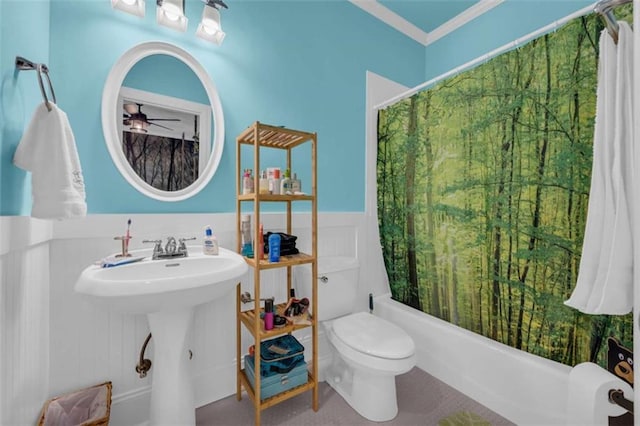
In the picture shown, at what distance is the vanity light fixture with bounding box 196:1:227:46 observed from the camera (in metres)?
1.35

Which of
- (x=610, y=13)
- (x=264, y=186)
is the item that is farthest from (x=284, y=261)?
(x=610, y=13)

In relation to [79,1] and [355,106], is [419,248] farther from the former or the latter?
[79,1]

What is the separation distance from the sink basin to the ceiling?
7.25 ft

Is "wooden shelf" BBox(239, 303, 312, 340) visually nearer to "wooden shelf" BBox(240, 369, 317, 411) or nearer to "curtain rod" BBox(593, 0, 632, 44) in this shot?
"wooden shelf" BBox(240, 369, 317, 411)

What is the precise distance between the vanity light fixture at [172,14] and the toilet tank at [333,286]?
1.42 metres

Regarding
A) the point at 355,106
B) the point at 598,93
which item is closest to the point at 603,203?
the point at 598,93

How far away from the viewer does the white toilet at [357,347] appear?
1301 mm

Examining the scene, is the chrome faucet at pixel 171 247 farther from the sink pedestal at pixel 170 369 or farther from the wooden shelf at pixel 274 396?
the wooden shelf at pixel 274 396

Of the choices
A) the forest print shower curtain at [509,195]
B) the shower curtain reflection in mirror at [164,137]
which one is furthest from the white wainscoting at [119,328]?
the forest print shower curtain at [509,195]

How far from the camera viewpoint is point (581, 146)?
1167 millimetres

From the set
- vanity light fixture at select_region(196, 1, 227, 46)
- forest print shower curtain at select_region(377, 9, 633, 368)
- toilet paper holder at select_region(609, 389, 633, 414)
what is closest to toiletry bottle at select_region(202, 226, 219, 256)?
vanity light fixture at select_region(196, 1, 227, 46)

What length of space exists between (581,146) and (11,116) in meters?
2.15

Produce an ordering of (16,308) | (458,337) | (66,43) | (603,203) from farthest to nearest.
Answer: (458,337), (66,43), (603,203), (16,308)

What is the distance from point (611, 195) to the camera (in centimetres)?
101
